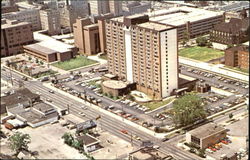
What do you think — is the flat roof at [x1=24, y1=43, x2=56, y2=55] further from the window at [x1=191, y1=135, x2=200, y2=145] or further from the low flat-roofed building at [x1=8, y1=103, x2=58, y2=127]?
the window at [x1=191, y1=135, x2=200, y2=145]

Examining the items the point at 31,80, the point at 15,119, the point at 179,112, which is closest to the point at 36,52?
the point at 31,80

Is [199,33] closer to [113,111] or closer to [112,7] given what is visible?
[112,7]

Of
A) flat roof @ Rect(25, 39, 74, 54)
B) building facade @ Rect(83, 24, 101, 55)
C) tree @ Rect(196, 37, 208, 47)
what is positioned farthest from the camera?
tree @ Rect(196, 37, 208, 47)

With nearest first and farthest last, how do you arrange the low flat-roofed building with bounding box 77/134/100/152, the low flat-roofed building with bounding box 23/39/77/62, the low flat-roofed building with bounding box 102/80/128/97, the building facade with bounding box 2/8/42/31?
1. the low flat-roofed building with bounding box 77/134/100/152
2. the low flat-roofed building with bounding box 102/80/128/97
3. the low flat-roofed building with bounding box 23/39/77/62
4. the building facade with bounding box 2/8/42/31

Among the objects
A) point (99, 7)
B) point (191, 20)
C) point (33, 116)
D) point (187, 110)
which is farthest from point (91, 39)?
point (187, 110)

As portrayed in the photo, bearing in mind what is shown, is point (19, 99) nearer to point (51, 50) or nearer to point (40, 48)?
point (51, 50)

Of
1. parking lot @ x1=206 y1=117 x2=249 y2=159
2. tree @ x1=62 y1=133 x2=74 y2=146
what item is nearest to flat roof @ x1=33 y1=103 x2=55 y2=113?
tree @ x1=62 y1=133 x2=74 y2=146
